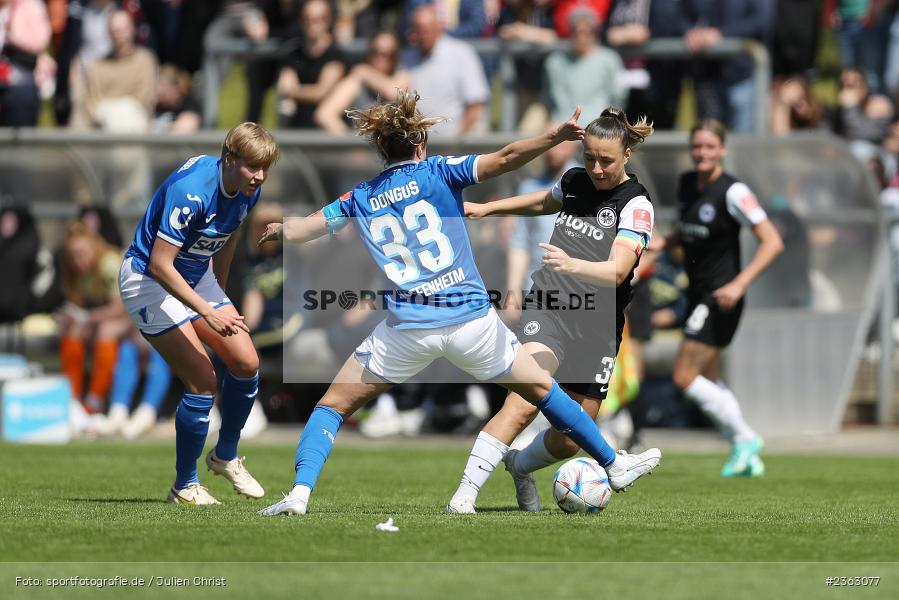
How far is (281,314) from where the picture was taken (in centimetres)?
1508

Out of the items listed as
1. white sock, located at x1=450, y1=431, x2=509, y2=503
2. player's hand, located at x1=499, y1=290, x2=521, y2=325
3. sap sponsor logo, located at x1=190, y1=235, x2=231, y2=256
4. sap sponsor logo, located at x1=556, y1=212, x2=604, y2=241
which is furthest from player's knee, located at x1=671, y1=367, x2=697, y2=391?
sap sponsor logo, located at x1=190, y1=235, x2=231, y2=256

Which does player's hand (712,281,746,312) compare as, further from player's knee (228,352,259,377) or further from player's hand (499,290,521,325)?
player's knee (228,352,259,377)

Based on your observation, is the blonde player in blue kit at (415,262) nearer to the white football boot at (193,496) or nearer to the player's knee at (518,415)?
the player's knee at (518,415)

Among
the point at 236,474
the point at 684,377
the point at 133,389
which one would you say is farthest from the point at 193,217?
the point at 133,389

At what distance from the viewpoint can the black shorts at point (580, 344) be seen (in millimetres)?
7840

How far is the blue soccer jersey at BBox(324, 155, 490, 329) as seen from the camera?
712 cm

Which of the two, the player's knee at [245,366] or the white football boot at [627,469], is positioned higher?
the player's knee at [245,366]

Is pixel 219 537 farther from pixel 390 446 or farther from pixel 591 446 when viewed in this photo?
pixel 390 446

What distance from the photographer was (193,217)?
7789 millimetres

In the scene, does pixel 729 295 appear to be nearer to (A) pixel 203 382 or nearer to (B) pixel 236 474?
(B) pixel 236 474

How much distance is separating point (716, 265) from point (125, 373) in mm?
6465

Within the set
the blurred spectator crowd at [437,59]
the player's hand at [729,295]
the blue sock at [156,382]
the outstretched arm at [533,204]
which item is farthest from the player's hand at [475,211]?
the blue sock at [156,382]

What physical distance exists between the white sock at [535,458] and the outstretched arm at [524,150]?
1.64 meters

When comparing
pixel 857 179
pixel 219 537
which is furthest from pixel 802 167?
pixel 219 537
